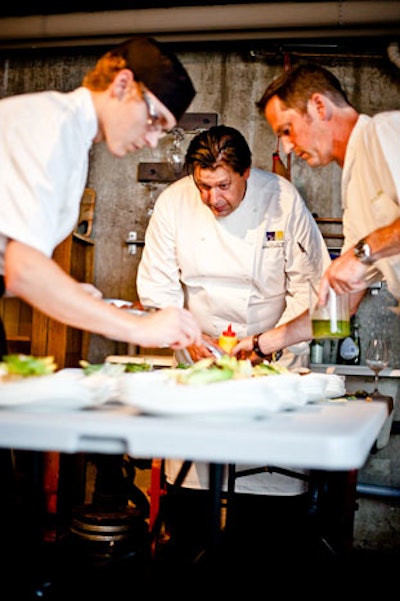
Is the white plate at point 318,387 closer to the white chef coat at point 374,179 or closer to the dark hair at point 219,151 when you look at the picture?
the white chef coat at point 374,179

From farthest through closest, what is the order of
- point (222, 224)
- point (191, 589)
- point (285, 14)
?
point (285, 14) → point (222, 224) → point (191, 589)

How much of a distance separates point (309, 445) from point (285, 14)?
3.27 m

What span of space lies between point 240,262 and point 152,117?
4.47 ft

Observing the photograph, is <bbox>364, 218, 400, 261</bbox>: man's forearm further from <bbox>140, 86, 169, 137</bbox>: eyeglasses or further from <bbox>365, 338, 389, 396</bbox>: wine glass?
<bbox>140, 86, 169, 137</bbox>: eyeglasses

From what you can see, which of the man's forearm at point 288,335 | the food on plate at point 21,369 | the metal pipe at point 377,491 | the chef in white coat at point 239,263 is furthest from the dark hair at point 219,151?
the metal pipe at point 377,491

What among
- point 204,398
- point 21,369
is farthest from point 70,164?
point 204,398

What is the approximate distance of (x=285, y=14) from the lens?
3922 millimetres

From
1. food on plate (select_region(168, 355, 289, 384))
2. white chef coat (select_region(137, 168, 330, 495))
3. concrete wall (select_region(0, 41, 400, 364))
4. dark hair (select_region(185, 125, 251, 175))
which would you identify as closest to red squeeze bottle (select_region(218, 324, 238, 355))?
food on plate (select_region(168, 355, 289, 384))

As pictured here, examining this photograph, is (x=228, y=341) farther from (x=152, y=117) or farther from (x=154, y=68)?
(x=154, y=68)

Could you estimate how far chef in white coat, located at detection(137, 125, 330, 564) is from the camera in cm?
321

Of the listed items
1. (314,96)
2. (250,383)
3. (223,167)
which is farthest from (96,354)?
(250,383)

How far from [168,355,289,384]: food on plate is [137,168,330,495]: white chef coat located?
3.72ft

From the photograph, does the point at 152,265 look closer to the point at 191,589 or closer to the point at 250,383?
the point at 191,589

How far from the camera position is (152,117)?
196cm
